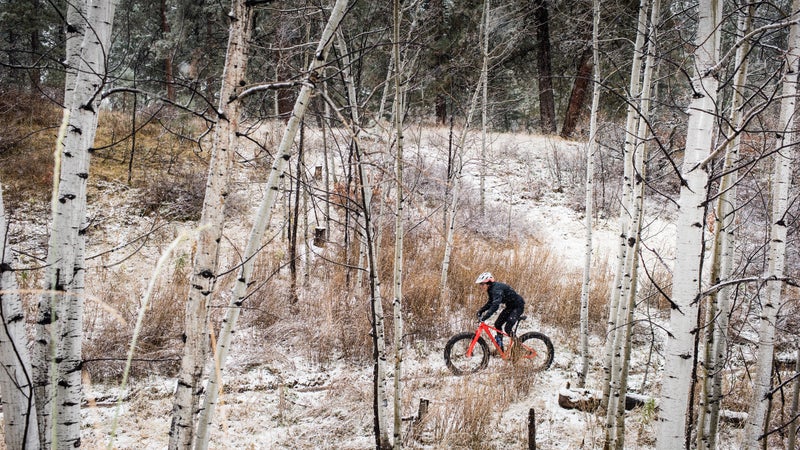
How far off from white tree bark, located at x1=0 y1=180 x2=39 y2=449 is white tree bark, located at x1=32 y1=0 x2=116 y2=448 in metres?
0.11

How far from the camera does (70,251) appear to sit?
6.05 feet

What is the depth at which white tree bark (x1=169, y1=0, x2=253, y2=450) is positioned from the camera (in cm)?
188

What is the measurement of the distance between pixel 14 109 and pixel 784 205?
14364 millimetres

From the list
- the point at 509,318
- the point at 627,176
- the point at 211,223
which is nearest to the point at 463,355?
the point at 509,318

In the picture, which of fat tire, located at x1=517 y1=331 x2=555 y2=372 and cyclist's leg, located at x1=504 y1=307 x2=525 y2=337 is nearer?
fat tire, located at x1=517 y1=331 x2=555 y2=372

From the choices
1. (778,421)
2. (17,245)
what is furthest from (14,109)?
(778,421)

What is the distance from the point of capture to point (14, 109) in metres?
9.93

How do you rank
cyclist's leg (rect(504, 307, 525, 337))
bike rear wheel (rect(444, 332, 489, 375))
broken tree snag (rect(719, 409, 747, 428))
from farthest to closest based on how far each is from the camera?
1. cyclist's leg (rect(504, 307, 525, 337))
2. bike rear wheel (rect(444, 332, 489, 375))
3. broken tree snag (rect(719, 409, 747, 428))

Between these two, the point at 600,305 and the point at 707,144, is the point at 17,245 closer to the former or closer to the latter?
the point at 707,144

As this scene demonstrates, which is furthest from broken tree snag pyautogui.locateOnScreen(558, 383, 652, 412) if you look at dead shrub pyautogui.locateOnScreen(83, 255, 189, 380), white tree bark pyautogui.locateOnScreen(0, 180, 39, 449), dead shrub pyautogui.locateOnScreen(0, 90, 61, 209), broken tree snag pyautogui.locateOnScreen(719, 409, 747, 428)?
dead shrub pyautogui.locateOnScreen(0, 90, 61, 209)

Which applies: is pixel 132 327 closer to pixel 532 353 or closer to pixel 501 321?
pixel 501 321

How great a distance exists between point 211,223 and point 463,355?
5267 millimetres

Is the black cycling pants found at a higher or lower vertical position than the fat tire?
higher

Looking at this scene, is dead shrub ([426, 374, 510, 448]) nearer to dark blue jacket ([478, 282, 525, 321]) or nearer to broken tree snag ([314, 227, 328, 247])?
dark blue jacket ([478, 282, 525, 321])
